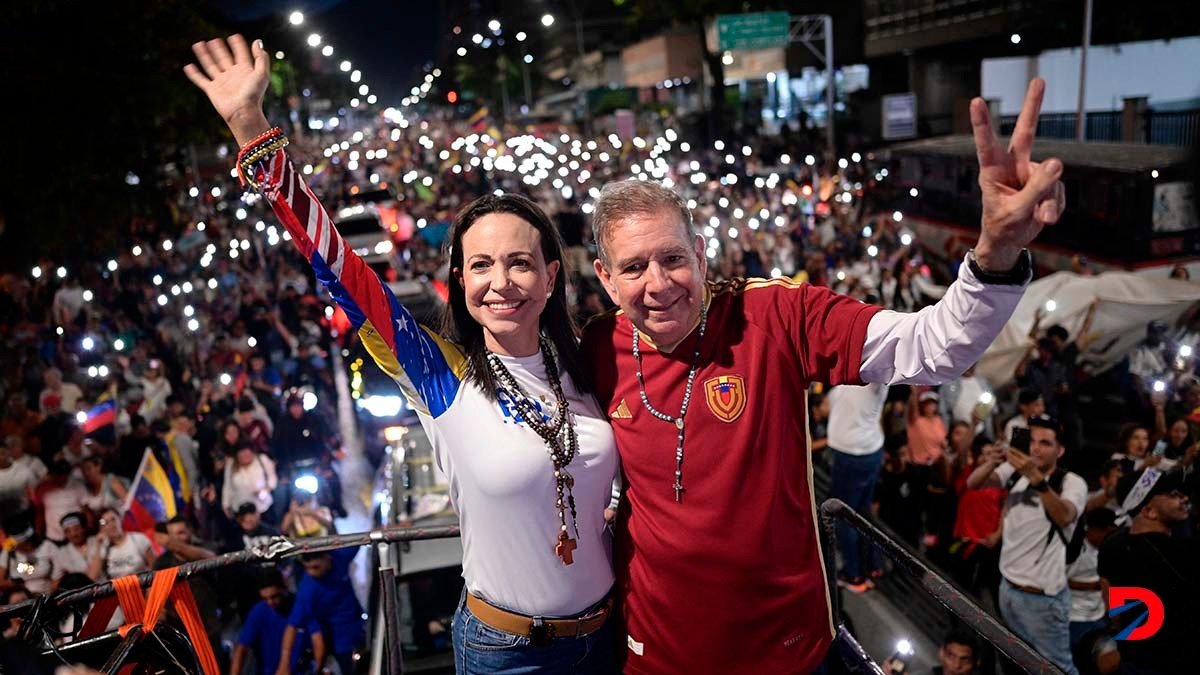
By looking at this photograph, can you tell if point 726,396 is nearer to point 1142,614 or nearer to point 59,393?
point 1142,614

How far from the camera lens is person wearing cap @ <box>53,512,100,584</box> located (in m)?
7.54

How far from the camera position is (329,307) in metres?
17.4

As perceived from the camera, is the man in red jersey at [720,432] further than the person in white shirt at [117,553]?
No

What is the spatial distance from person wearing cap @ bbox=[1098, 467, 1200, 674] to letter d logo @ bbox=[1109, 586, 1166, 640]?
2 centimetres

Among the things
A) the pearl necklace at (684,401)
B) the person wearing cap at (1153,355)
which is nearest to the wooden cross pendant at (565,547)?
the pearl necklace at (684,401)

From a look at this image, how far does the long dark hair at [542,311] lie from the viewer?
2900mm

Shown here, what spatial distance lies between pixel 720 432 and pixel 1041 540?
407cm

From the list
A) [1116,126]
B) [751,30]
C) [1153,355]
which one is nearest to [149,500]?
[1153,355]

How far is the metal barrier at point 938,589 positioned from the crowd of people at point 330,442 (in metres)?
1.19

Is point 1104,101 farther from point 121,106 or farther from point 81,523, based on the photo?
point 81,523

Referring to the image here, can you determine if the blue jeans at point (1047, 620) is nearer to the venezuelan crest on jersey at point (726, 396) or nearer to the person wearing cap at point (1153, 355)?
the venezuelan crest on jersey at point (726, 396)

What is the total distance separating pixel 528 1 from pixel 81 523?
112 metres

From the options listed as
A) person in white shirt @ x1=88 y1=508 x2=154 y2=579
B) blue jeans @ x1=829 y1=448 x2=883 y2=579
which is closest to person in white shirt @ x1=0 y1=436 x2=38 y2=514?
person in white shirt @ x1=88 y1=508 x2=154 y2=579

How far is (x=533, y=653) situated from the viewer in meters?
2.81
